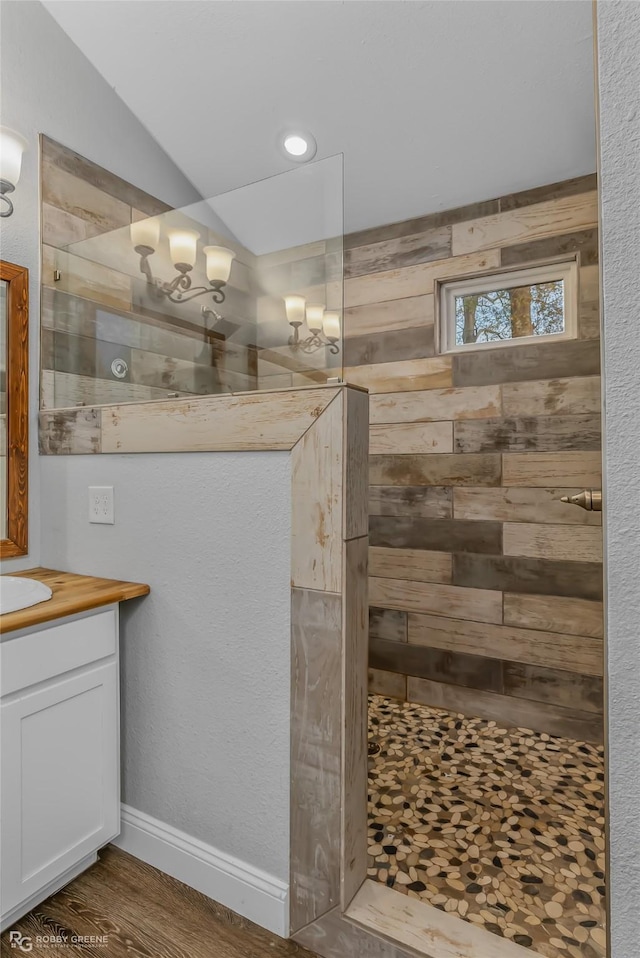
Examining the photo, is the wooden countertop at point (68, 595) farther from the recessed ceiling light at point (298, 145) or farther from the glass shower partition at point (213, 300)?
the recessed ceiling light at point (298, 145)

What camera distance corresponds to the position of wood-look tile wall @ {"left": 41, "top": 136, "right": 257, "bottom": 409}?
62.9 inches

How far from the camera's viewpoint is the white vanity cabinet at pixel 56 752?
4.32 feet

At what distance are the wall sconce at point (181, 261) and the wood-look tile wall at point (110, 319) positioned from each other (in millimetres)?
32

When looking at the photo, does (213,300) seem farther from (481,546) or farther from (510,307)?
(481,546)

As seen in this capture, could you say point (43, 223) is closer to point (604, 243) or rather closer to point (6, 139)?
point (6, 139)

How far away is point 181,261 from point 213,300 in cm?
20

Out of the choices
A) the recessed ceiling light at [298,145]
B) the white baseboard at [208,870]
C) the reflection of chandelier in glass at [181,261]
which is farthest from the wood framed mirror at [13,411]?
the recessed ceiling light at [298,145]

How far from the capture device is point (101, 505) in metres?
1.77

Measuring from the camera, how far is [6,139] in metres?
1.78

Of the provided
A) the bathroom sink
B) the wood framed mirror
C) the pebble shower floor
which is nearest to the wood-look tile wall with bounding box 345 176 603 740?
the pebble shower floor

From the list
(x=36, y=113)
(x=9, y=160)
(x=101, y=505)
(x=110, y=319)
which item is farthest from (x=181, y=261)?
(x=36, y=113)

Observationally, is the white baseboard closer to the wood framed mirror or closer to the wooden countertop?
the wooden countertop

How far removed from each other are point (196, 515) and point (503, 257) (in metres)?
1.89

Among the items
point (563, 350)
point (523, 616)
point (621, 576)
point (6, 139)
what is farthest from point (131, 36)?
point (523, 616)
